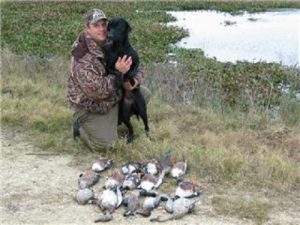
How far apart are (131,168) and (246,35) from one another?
42.1ft

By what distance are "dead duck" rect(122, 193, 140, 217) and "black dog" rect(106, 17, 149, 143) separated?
136cm

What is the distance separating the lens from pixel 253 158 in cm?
530

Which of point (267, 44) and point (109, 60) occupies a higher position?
point (109, 60)

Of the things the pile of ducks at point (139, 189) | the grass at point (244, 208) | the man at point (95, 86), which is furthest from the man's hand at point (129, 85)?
the grass at point (244, 208)

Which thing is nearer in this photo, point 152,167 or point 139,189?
point 139,189

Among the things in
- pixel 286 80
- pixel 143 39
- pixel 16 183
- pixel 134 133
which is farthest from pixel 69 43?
pixel 16 183

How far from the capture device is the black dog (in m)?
5.40

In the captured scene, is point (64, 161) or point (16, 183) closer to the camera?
point (16, 183)

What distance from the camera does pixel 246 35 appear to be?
17.1m

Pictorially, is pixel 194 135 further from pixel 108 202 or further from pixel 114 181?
pixel 108 202

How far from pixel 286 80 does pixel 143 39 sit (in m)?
6.60

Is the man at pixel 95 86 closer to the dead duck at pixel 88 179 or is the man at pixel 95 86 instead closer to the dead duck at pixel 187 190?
the dead duck at pixel 88 179

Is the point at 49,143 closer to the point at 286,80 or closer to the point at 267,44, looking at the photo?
the point at 286,80

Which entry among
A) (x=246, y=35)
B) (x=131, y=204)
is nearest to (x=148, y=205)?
(x=131, y=204)
